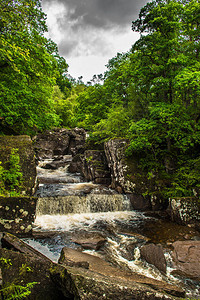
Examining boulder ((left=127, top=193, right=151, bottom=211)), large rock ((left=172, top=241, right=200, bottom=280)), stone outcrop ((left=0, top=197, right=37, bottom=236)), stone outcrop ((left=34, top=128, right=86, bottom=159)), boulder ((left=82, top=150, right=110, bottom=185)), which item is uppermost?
stone outcrop ((left=34, top=128, right=86, bottom=159))

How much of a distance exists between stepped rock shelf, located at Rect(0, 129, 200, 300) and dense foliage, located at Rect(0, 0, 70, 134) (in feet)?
16.0

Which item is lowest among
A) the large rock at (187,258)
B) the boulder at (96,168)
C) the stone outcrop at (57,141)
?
the large rock at (187,258)

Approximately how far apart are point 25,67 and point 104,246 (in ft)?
30.6

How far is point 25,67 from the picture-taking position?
880 cm

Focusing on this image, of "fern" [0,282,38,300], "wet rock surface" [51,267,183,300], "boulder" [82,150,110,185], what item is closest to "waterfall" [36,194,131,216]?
"boulder" [82,150,110,185]

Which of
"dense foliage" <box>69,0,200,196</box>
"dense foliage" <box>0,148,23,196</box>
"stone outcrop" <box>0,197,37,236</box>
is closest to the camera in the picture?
"stone outcrop" <box>0,197,37,236</box>

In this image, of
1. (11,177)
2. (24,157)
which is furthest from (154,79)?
(11,177)

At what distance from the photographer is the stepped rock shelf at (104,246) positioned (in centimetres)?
239

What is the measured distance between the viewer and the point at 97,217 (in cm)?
876

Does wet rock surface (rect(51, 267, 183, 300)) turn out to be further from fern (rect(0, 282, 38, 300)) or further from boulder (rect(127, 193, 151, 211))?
boulder (rect(127, 193, 151, 211))

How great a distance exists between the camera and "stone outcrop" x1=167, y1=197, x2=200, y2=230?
7.56m

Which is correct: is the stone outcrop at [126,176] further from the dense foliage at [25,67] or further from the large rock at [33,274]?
the large rock at [33,274]

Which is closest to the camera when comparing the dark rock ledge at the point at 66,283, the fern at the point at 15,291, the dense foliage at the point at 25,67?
the fern at the point at 15,291

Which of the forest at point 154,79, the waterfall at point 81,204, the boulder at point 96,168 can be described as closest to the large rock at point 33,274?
the waterfall at point 81,204
